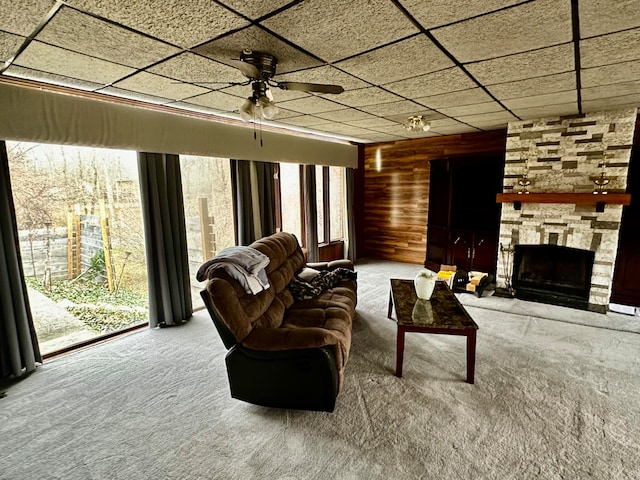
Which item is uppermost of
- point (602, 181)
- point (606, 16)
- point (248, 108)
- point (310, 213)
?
point (606, 16)

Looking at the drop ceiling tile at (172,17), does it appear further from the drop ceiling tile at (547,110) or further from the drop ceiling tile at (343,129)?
the drop ceiling tile at (547,110)

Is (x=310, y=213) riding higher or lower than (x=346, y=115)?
lower

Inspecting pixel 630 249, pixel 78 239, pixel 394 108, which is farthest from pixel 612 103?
pixel 78 239

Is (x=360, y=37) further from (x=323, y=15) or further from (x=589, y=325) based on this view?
(x=589, y=325)

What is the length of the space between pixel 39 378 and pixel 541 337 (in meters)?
4.49

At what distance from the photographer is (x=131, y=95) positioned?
9.62ft

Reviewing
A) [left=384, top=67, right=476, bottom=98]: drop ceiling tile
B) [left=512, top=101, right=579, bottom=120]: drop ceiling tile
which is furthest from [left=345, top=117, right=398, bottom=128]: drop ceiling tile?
[left=512, top=101, right=579, bottom=120]: drop ceiling tile

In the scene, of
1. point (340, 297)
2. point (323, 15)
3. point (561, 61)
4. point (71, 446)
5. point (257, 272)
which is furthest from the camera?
point (340, 297)

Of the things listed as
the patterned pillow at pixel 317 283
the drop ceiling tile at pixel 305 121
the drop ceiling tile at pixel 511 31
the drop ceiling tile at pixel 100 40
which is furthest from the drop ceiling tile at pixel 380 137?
the drop ceiling tile at pixel 100 40

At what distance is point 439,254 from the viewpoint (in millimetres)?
5637

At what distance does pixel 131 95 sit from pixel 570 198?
4944 mm

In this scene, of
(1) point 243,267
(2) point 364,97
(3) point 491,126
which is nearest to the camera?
(1) point 243,267

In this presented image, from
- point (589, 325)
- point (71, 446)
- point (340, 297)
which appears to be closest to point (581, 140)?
point (589, 325)

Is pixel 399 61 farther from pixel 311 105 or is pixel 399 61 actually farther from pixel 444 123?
pixel 444 123
